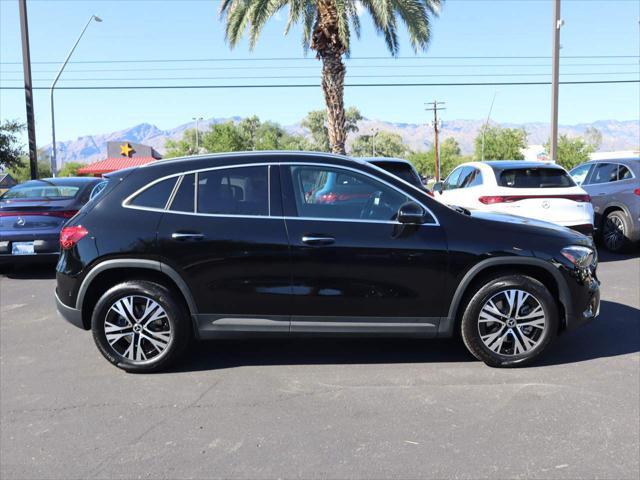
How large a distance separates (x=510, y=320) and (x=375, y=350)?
122 centimetres

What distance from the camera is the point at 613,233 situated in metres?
9.18

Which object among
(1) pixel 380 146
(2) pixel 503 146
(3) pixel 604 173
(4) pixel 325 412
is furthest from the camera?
(1) pixel 380 146

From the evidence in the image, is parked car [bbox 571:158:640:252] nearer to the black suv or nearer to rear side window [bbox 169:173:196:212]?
the black suv

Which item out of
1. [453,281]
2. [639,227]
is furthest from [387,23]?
[453,281]

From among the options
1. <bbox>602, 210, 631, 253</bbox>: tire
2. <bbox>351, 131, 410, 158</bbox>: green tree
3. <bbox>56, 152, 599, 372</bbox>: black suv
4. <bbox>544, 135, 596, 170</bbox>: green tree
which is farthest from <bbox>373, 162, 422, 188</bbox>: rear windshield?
<bbox>351, 131, 410, 158</bbox>: green tree

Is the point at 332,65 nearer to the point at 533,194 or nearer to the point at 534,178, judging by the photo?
the point at 534,178

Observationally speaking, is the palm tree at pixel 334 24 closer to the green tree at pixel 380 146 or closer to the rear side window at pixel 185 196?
the rear side window at pixel 185 196

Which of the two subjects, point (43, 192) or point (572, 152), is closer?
point (43, 192)

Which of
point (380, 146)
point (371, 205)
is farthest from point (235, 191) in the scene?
point (380, 146)

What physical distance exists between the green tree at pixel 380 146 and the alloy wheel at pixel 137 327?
105 metres

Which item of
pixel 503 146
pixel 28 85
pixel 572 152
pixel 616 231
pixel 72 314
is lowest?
pixel 72 314

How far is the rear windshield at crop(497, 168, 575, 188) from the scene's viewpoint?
7.82 meters

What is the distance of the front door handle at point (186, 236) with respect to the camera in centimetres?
408

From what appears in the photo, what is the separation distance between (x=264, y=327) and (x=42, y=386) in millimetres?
1808
